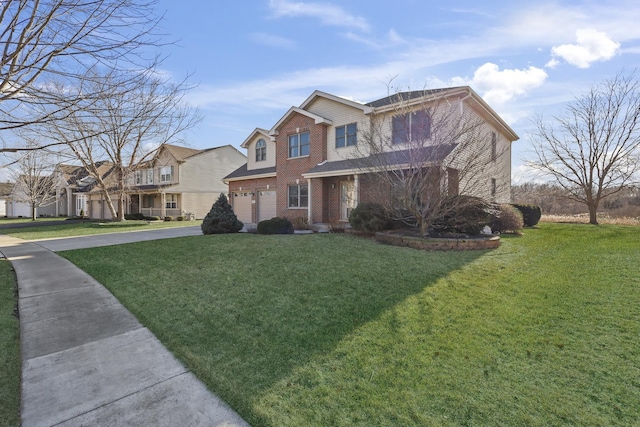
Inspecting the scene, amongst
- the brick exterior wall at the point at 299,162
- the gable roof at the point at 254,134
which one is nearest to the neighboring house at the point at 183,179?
the gable roof at the point at 254,134

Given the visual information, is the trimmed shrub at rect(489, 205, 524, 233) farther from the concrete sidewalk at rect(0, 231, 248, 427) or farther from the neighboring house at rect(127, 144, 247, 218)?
the neighboring house at rect(127, 144, 247, 218)

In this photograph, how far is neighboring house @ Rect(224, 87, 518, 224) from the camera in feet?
45.6

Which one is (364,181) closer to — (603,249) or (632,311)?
(603,249)

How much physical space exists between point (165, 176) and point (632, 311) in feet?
111

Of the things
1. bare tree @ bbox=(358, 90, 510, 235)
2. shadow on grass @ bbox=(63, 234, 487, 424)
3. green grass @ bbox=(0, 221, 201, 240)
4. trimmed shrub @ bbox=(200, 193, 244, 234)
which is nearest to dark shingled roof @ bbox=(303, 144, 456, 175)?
bare tree @ bbox=(358, 90, 510, 235)

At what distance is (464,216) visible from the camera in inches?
411

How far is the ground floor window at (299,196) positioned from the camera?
18.0m

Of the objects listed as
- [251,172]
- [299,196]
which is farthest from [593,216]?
[251,172]

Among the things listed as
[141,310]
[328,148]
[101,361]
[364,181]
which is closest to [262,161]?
[328,148]

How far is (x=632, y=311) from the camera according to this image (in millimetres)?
4387

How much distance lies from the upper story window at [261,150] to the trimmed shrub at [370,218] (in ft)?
38.0

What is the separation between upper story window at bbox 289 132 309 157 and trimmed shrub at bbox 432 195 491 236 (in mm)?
9620

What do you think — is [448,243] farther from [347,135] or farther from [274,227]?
[347,135]

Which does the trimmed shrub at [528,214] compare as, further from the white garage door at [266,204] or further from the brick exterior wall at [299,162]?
the white garage door at [266,204]
